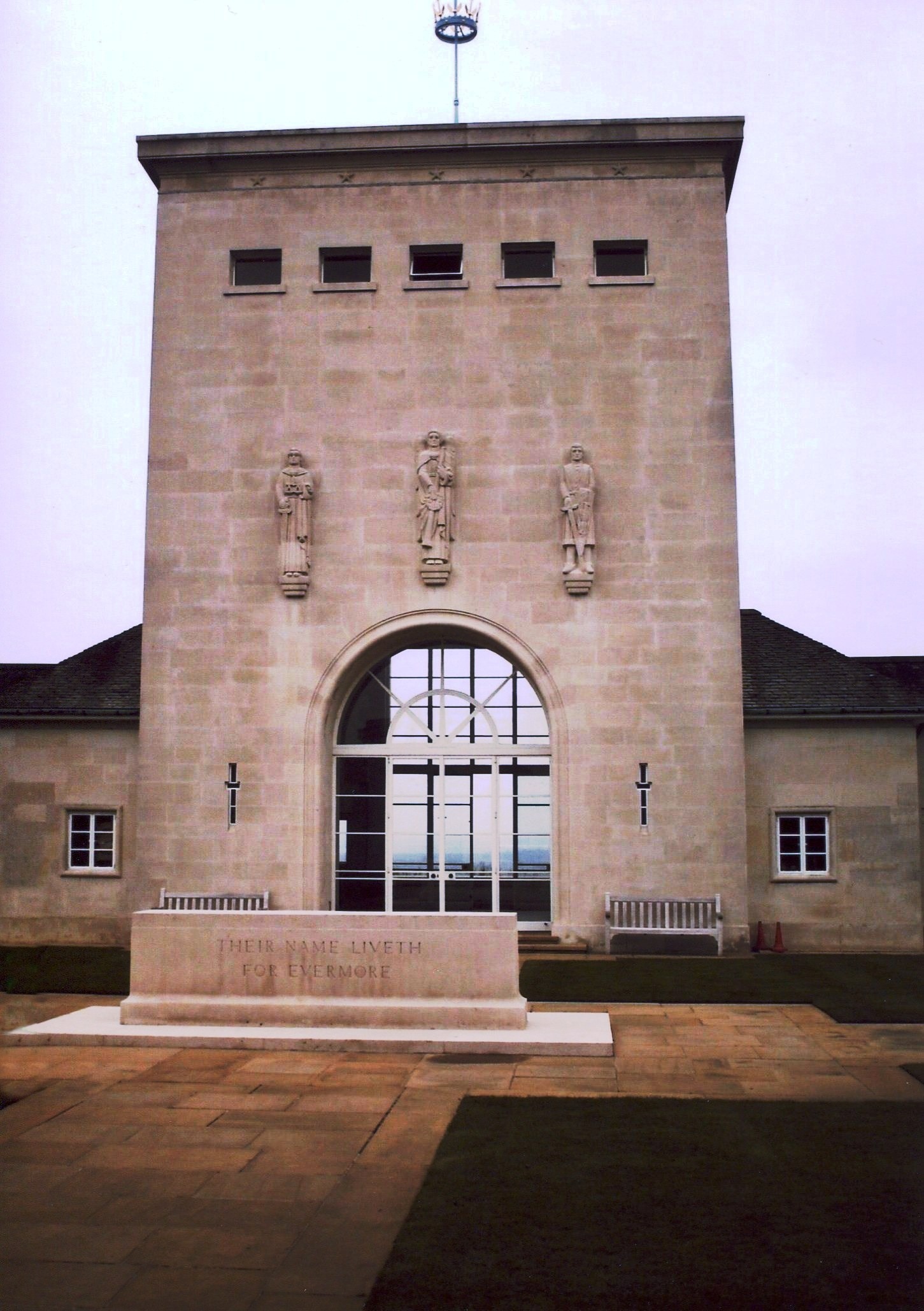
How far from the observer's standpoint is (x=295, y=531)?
Answer: 21703mm

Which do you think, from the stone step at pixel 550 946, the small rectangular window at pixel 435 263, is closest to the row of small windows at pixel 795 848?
the stone step at pixel 550 946

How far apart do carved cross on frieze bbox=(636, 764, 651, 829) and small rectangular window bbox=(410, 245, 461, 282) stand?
30.3 feet

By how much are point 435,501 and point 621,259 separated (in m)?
5.51

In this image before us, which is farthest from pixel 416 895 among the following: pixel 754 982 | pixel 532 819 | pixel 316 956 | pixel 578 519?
pixel 316 956

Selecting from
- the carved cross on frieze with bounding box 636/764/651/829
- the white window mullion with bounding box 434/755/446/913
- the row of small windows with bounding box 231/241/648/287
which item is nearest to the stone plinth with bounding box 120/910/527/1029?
the carved cross on frieze with bounding box 636/764/651/829

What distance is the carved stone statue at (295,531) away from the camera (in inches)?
851

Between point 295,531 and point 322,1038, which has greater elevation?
point 295,531

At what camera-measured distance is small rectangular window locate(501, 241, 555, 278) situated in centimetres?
2252

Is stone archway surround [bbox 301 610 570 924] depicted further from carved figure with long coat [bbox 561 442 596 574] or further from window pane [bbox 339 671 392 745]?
window pane [bbox 339 671 392 745]

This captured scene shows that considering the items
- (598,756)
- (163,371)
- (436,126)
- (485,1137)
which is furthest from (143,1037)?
(436,126)

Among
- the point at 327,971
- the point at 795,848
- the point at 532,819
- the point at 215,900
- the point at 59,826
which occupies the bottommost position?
the point at 327,971

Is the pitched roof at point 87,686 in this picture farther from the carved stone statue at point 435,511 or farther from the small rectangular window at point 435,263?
the small rectangular window at point 435,263

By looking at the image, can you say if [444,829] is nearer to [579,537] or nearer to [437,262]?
[579,537]

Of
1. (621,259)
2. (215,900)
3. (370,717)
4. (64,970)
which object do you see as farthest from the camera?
(370,717)
